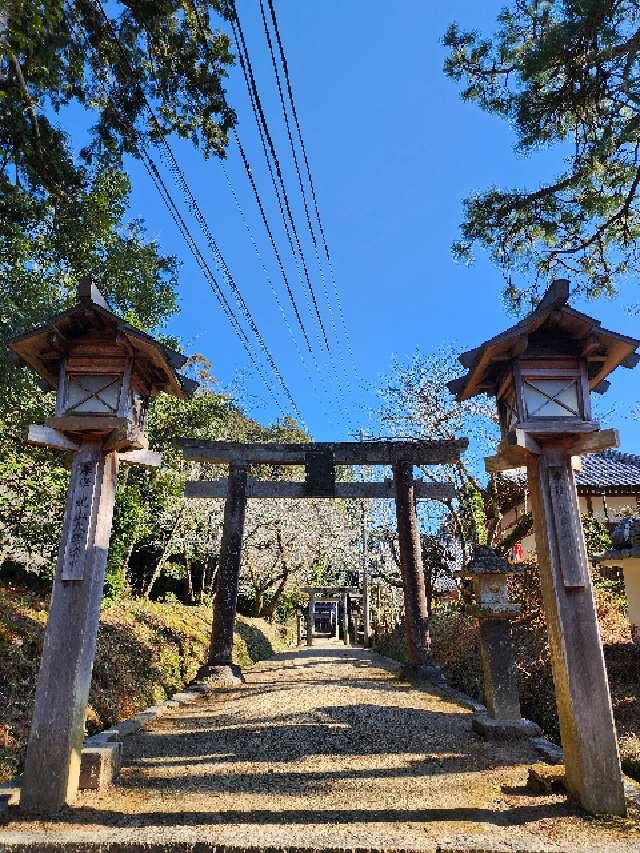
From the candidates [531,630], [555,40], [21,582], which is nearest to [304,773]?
[531,630]

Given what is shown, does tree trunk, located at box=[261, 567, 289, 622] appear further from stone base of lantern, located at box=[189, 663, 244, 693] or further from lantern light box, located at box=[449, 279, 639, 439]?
lantern light box, located at box=[449, 279, 639, 439]

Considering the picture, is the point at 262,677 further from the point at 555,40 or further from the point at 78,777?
the point at 555,40

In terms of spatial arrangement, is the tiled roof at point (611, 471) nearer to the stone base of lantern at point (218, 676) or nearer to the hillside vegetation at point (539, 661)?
the hillside vegetation at point (539, 661)

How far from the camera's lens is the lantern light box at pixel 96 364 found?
421cm

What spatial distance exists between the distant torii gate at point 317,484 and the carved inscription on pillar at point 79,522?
5.65m

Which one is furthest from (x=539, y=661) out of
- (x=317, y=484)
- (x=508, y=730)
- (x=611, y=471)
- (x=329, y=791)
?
(x=611, y=471)

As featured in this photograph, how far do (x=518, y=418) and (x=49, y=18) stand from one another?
6391mm

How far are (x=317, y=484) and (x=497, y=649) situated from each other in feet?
15.8

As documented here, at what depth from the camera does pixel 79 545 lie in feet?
13.2

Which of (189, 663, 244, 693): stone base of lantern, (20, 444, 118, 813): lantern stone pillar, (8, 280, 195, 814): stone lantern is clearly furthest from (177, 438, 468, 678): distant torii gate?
(20, 444, 118, 813): lantern stone pillar

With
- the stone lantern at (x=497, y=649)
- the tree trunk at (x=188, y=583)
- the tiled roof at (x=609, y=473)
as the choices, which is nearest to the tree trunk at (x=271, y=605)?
the tree trunk at (x=188, y=583)

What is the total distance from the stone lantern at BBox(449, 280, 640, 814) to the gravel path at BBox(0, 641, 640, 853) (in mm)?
398

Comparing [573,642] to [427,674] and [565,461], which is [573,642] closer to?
[565,461]

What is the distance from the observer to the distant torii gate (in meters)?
9.59
